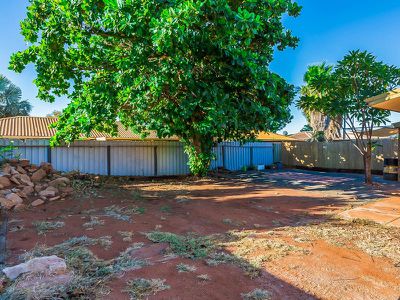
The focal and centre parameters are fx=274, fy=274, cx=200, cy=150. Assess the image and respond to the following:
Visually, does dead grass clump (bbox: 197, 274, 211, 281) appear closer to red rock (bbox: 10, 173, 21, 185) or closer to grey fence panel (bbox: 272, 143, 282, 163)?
red rock (bbox: 10, 173, 21, 185)

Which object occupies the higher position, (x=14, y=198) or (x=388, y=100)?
(x=388, y=100)

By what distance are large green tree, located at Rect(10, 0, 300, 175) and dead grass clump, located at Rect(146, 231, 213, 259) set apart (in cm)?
315

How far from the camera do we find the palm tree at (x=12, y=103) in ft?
66.1

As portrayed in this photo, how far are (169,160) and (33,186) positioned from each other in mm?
5914

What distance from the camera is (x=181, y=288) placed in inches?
91.3

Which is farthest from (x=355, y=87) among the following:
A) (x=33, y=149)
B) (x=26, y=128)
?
(x=26, y=128)

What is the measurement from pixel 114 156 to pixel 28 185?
433 cm

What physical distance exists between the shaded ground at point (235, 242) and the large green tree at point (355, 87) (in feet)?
11.6

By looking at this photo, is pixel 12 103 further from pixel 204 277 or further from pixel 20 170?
pixel 204 277

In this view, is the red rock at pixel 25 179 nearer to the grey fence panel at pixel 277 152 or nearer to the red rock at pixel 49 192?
the red rock at pixel 49 192

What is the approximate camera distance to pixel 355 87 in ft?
28.9

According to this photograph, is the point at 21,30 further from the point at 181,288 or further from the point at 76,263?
the point at 181,288

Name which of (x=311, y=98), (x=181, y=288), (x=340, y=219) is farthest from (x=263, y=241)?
(x=311, y=98)

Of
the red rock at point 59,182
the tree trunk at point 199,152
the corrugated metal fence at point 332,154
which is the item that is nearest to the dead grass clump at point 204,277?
the red rock at point 59,182
